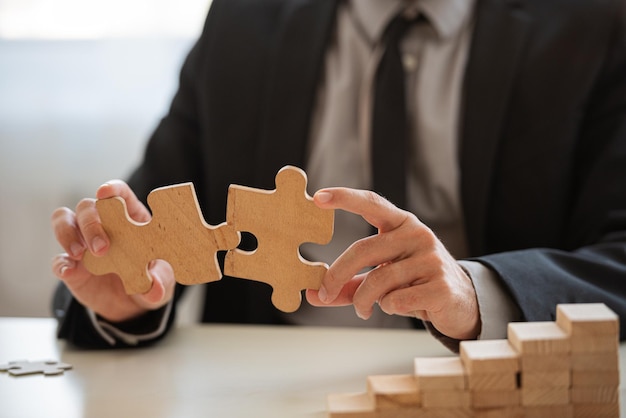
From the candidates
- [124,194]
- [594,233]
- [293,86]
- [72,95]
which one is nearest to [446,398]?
[124,194]

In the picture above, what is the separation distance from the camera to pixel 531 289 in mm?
1071

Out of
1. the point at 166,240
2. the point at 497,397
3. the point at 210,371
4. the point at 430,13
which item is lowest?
the point at 210,371

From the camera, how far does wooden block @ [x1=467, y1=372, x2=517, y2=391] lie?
0.79 metres

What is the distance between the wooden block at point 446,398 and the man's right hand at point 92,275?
0.39 meters

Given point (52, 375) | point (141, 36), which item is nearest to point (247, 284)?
point (52, 375)

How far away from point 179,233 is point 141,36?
4.40ft

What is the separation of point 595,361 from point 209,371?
19.8 inches

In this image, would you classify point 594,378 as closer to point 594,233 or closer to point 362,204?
point 362,204

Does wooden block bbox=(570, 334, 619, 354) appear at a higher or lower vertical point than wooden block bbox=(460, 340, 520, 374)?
higher

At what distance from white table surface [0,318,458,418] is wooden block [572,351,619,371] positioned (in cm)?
29

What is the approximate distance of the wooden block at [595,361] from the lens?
0.78m

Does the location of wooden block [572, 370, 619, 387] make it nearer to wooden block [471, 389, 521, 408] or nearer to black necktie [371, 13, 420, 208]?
wooden block [471, 389, 521, 408]

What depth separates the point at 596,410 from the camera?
80 centimetres

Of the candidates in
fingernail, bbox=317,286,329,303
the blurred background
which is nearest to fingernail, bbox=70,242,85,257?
fingernail, bbox=317,286,329,303
